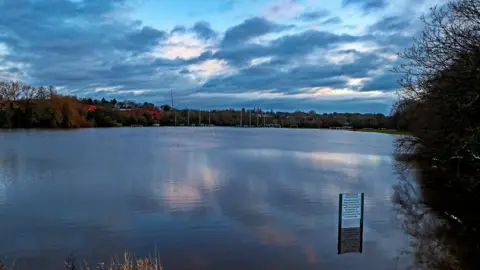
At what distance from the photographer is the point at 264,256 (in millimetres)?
8477

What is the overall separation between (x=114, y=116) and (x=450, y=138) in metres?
100

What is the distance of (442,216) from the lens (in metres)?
12.4

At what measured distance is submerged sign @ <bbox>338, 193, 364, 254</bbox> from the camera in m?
8.65

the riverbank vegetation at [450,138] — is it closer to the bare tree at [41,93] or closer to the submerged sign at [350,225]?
the submerged sign at [350,225]

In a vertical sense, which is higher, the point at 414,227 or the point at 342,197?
the point at 342,197

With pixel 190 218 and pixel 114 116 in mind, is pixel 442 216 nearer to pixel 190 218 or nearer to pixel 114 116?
pixel 190 218

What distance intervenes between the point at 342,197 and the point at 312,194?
7271 millimetres

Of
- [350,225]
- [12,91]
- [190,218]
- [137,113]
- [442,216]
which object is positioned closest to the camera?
[350,225]

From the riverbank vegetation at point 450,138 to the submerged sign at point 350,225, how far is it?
4.02 ft

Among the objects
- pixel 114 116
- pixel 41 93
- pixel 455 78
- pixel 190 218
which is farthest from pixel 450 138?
pixel 114 116

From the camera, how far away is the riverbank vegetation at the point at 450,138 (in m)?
9.45

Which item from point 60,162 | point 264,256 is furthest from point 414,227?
point 60,162

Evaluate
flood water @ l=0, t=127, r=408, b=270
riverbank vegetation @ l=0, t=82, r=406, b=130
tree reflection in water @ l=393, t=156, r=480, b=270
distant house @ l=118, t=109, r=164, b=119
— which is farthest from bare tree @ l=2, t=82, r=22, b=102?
tree reflection in water @ l=393, t=156, r=480, b=270

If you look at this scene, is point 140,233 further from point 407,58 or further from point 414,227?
point 407,58
